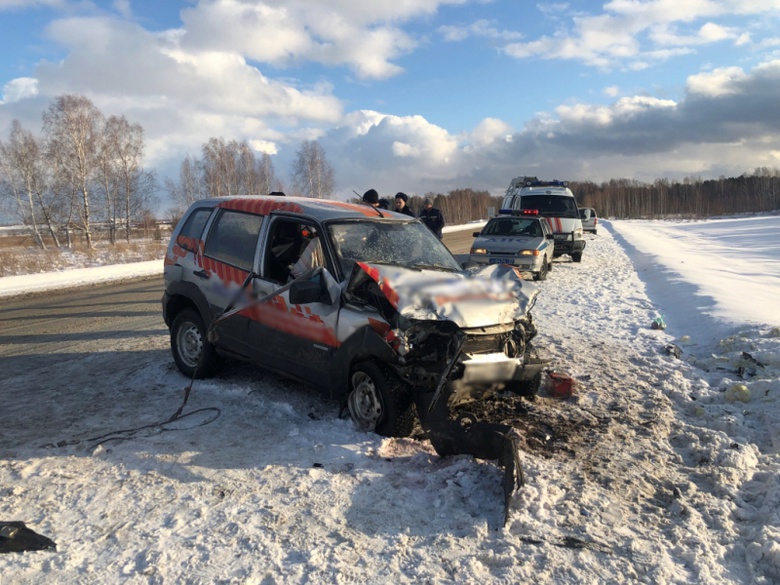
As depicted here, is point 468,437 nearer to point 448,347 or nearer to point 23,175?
point 448,347

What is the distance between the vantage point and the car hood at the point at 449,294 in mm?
4168

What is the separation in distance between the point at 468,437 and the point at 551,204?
49.5ft

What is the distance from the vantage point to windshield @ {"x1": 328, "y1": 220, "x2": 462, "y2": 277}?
16.5 feet

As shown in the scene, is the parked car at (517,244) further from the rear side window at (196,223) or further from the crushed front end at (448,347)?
the crushed front end at (448,347)

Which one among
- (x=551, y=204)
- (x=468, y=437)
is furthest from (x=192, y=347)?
(x=551, y=204)

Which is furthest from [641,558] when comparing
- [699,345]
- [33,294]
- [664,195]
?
[664,195]

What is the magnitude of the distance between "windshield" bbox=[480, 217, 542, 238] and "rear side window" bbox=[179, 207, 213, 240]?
954cm

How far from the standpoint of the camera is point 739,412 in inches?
198

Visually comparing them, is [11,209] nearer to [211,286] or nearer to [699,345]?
[211,286]

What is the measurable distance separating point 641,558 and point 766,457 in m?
1.85

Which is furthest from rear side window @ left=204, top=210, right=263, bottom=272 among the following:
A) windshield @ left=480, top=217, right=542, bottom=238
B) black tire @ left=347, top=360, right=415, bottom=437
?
windshield @ left=480, top=217, right=542, bottom=238

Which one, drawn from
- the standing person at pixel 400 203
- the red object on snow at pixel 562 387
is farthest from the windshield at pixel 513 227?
the red object on snow at pixel 562 387

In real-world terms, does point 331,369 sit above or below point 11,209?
below

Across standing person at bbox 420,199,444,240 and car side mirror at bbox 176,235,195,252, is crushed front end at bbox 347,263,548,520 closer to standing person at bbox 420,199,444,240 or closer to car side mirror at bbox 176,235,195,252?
car side mirror at bbox 176,235,195,252
